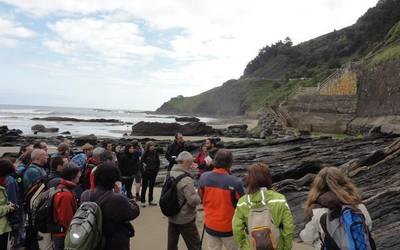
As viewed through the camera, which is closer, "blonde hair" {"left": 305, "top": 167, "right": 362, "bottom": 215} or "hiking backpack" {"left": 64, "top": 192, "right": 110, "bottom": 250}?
"blonde hair" {"left": 305, "top": 167, "right": 362, "bottom": 215}

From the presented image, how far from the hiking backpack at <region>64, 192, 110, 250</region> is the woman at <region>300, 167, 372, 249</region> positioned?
2.10 m

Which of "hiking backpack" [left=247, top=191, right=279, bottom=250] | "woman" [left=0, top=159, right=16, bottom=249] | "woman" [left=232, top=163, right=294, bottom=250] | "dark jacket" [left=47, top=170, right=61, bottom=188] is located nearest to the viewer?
"hiking backpack" [left=247, top=191, right=279, bottom=250]

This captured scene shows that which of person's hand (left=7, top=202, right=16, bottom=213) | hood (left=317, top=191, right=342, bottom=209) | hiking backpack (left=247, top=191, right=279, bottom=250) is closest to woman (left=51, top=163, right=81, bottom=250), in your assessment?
person's hand (left=7, top=202, right=16, bottom=213)

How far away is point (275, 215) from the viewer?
4.61 metres

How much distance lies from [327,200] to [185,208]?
8.61 feet

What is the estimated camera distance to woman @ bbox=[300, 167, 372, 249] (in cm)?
411

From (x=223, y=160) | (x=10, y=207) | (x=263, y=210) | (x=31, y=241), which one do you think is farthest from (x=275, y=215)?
(x=31, y=241)

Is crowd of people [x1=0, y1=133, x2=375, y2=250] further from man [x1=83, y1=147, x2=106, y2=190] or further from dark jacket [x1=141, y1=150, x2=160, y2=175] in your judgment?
dark jacket [x1=141, y1=150, x2=160, y2=175]

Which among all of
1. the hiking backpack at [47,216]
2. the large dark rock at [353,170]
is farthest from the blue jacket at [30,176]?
the large dark rock at [353,170]

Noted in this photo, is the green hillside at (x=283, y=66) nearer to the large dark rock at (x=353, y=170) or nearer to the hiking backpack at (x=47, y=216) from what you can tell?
the large dark rock at (x=353, y=170)

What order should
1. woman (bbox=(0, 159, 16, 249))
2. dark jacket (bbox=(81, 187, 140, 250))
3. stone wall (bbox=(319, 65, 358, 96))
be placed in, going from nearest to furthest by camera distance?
dark jacket (bbox=(81, 187, 140, 250)), woman (bbox=(0, 159, 16, 249)), stone wall (bbox=(319, 65, 358, 96))

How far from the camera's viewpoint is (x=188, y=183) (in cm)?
615

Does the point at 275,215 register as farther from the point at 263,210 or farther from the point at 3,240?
the point at 3,240

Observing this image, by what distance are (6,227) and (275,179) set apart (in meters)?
8.99
